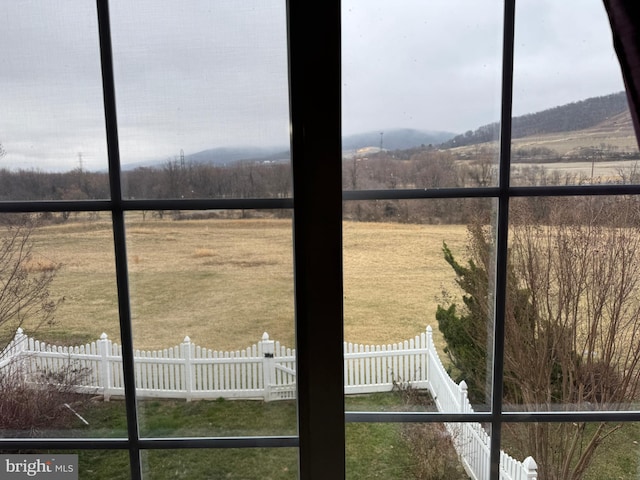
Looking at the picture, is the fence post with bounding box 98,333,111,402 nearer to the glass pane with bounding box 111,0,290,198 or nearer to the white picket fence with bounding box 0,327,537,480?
the white picket fence with bounding box 0,327,537,480

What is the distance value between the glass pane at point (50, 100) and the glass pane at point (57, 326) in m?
0.08

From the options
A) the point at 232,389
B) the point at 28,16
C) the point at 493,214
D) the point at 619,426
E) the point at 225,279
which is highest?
the point at 28,16

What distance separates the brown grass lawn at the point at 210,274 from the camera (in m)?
0.96

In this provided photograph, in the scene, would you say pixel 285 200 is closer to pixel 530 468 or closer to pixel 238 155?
pixel 238 155

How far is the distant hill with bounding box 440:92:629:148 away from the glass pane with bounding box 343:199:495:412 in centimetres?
14

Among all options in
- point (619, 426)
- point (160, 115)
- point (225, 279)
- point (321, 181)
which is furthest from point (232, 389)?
point (619, 426)

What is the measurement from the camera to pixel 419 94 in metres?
0.97

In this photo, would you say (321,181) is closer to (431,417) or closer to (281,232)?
(281,232)

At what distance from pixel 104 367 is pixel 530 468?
37.5 inches

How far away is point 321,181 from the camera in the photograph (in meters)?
0.84

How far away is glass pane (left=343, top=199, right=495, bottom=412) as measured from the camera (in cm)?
99

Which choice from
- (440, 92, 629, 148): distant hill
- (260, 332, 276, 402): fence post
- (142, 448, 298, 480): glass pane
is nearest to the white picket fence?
(260, 332, 276, 402): fence post

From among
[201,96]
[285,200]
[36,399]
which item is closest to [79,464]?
[36,399]

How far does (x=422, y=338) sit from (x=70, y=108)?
2.91 feet
